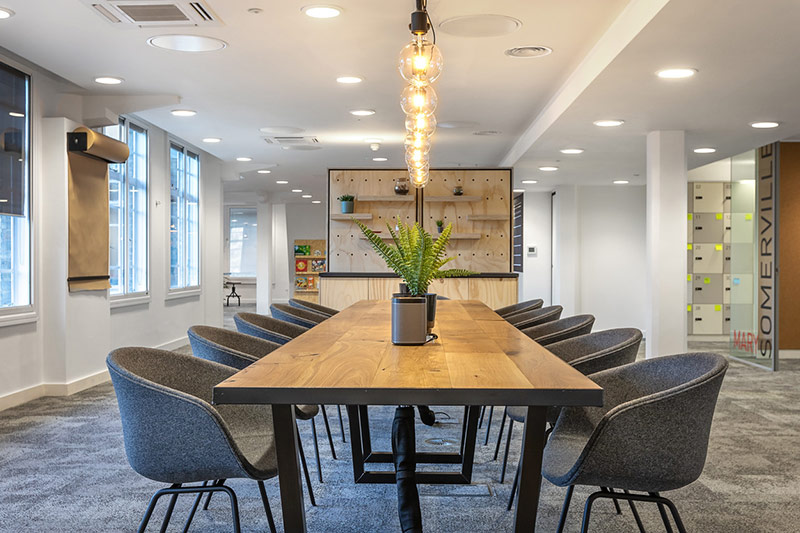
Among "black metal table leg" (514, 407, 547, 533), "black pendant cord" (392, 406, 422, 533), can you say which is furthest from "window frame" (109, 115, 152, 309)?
"black metal table leg" (514, 407, 547, 533)

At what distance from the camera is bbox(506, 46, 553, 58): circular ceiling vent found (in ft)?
17.3

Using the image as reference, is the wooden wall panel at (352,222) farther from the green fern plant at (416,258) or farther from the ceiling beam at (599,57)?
the green fern plant at (416,258)

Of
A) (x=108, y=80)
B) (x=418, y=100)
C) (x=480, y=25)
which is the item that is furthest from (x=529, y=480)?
(x=108, y=80)

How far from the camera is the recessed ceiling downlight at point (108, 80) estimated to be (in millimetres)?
6074

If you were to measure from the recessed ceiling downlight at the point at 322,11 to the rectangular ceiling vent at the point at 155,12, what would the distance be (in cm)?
56

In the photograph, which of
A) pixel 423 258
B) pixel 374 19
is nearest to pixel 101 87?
pixel 374 19

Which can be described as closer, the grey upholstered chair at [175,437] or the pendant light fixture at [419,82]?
the grey upholstered chair at [175,437]

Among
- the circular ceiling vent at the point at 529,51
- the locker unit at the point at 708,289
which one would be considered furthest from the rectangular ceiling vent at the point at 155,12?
the locker unit at the point at 708,289

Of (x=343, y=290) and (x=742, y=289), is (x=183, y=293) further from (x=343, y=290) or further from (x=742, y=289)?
(x=742, y=289)

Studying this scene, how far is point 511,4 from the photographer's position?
436cm

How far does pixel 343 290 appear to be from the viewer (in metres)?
8.88

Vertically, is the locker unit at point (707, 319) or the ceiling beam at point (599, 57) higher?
the ceiling beam at point (599, 57)

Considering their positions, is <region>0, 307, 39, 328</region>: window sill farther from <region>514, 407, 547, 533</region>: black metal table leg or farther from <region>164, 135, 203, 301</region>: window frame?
<region>514, 407, 547, 533</region>: black metal table leg

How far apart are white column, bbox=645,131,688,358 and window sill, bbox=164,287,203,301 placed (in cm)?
549
